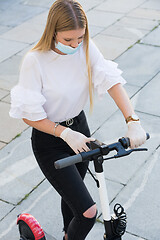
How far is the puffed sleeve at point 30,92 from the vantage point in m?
2.65

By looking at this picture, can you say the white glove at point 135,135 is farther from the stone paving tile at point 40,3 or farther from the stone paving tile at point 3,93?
the stone paving tile at point 40,3

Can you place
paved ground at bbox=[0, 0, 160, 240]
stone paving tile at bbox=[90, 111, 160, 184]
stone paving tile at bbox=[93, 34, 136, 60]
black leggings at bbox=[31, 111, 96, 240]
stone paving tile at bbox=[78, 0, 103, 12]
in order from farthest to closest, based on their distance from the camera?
stone paving tile at bbox=[78, 0, 103, 12]
stone paving tile at bbox=[93, 34, 136, 60]
stone paving tile at bbox=[90, 111, 160, 184]
paved ground at bbox=[0, 0, 160, 240]
black leggings at bbox=[31, 111, 96, 240]

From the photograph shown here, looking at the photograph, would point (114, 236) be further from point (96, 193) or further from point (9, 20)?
point (9, 20)

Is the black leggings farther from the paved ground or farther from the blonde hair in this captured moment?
the paved ground

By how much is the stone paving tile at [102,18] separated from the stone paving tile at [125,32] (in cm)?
28

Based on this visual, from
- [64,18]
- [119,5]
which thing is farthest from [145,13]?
[64,18]

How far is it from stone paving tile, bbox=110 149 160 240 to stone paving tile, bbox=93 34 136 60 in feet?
9.74

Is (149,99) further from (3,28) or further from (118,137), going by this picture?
(3,28)

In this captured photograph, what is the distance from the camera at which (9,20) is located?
880cm

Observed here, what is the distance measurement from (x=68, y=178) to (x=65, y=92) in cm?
58

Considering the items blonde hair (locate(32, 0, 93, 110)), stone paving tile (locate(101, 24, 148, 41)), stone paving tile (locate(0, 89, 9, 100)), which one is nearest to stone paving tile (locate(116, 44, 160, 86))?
stone paving tile (locate(101, 24, 148, 41))

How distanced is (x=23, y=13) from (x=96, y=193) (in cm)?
604

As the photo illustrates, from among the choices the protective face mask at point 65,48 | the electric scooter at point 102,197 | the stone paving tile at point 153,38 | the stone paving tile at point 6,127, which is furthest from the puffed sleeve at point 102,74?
the stone paving tile at point 153,38

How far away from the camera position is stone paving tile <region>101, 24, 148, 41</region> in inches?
305
